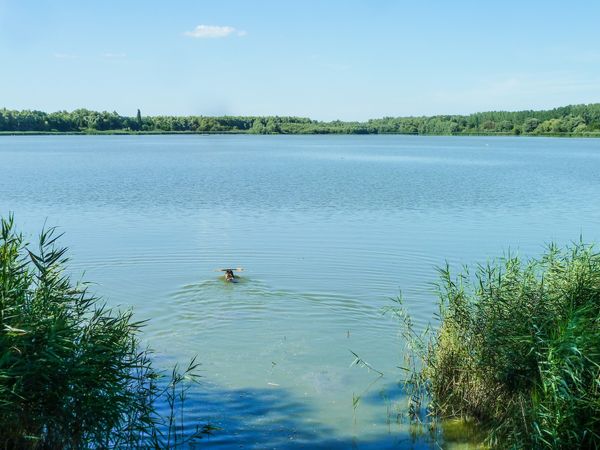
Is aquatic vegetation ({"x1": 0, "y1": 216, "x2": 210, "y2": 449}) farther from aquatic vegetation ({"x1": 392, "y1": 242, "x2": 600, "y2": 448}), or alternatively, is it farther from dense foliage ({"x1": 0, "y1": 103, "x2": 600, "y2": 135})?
dense foliage ({"x1": 0, "y1": 103, "x2": 600, "y2": 135})

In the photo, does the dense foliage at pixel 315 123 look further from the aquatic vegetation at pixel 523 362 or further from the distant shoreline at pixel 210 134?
the aquatic vegetation at pixel 523 362

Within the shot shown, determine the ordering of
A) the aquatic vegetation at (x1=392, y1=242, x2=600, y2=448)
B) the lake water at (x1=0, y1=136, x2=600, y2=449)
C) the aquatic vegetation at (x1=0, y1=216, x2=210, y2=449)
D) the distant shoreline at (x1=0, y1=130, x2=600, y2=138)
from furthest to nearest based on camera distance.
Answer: the distant shoreline at (x1=0, y1=130, x2=600, y2=138) < the lake water at (x1=0, y1=136, x2=600, y2=449) < the aquatic vegetation at (x1=392, y1=242, x2=600, y2=448) < the aquatic vegetation at (x1=0, y1=216, x2=210, y2=449)

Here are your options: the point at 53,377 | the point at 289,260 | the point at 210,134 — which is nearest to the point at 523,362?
the point at 53,377

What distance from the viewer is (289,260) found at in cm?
1830

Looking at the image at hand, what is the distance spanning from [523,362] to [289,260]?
1118 cm

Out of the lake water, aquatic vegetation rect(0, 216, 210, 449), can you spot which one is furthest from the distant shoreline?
aquatic vegetation rect(0, 216, 210, 449)

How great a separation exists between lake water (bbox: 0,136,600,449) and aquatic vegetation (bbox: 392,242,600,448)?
994mm

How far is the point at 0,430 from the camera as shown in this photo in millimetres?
5816

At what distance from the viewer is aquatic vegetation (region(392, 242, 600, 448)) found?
651 centimetres

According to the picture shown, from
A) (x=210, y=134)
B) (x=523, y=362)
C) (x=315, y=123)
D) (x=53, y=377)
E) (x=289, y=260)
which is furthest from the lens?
(x=315, y=123)

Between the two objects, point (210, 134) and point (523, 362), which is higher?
point (210, 134)

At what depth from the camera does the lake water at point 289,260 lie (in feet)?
30.0

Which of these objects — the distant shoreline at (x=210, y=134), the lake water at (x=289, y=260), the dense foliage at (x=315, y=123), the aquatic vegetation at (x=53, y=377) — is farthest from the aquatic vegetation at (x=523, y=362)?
the dense foliage at (x=315, y=123)

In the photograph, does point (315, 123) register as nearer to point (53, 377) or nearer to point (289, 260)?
point (289, 260)
